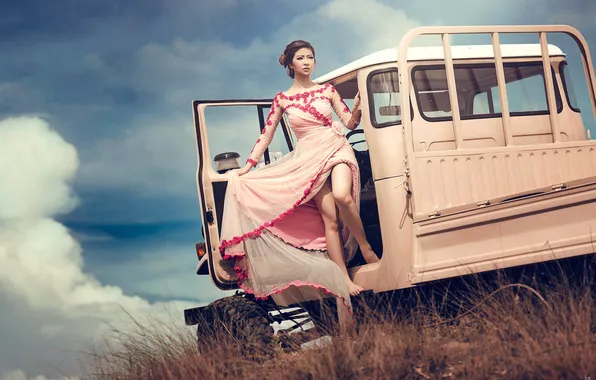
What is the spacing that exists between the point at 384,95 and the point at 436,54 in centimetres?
70

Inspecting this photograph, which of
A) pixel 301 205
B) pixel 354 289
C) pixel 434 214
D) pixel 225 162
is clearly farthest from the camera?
pixel 225 162

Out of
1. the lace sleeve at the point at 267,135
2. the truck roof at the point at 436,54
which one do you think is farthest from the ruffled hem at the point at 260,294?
the truck roof at the point at 436,54

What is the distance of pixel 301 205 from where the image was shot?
329 inches

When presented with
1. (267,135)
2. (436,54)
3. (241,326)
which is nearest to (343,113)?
(267,135)

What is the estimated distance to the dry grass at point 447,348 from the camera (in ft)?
18.9

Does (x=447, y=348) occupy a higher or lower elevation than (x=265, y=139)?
lower

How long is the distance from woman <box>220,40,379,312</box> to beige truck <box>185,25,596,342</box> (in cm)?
24

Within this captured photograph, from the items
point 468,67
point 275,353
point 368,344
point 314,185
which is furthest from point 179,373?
point 468,67

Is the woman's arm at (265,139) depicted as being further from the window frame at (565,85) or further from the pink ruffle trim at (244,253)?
the window frame at (565,85)

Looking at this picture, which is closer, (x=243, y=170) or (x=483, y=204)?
(x=483, y=204)

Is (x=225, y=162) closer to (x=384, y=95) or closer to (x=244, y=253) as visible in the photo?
(x=244, y=253)

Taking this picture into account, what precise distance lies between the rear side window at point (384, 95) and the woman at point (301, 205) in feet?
0.54

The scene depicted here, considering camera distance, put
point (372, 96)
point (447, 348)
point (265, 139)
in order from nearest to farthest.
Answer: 1. point (447, 348)
2. point (372, 96)
3. point (265, 139)

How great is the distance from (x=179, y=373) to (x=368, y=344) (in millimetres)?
1632
